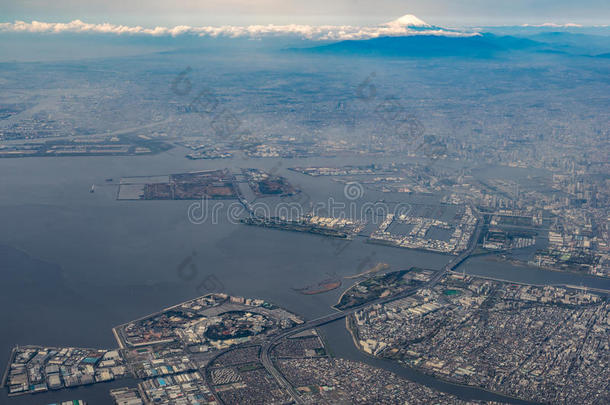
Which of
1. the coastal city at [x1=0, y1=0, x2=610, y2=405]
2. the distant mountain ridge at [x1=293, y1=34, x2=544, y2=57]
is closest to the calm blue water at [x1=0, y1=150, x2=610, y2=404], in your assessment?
the coastal city at [x1=0, y1=0, x2=610, y2=405]

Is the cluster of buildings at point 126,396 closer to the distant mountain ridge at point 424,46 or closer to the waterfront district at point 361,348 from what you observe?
the waterfront district at point 361,348

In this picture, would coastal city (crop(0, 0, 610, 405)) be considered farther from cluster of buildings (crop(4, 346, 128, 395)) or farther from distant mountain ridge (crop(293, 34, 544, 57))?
distant mountain ridge (crop(293, 34, 544, 57))

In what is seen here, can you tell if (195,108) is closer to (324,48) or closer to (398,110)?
(398,110)

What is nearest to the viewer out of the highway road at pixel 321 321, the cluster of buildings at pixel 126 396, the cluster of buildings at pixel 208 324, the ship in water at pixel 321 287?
the cluster of buildings at pixel 126 396

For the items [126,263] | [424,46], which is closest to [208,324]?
[126,263]

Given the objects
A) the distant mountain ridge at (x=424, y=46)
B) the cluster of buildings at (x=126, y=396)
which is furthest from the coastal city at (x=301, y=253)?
the distant mountain ridge at (x=424, y=46)

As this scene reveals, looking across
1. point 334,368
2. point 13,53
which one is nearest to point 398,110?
point 334,368

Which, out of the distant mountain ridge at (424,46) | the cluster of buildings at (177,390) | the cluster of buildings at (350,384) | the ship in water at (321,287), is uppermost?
the distant mountain ridge at (424,46)

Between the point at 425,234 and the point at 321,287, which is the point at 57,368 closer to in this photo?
the point at 321,287
